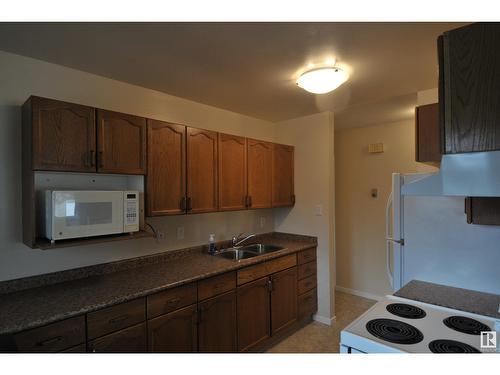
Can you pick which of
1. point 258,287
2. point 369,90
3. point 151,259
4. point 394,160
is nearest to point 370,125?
point 394,160

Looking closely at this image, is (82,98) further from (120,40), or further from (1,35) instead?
(120,40)

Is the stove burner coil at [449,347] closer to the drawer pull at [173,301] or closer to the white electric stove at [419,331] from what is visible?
the white electric stove at [419,331]

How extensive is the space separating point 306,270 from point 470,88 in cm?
A: 248

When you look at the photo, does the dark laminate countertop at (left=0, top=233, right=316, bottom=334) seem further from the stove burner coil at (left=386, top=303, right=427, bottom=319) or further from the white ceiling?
the white ceiling

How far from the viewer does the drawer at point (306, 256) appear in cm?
296

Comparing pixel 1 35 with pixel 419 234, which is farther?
pixel 419 234

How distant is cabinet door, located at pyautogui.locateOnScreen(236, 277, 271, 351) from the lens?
232 centimetres

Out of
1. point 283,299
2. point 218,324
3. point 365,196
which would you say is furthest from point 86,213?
point 365,196

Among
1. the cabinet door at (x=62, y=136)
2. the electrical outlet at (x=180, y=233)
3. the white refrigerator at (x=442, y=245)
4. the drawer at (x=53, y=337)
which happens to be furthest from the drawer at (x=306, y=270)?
the cabinet door at (x=62, y=136)

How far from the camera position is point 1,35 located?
60.9 inches

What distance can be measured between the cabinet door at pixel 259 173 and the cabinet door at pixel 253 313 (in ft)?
2.65

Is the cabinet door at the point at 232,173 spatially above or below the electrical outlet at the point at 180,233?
above

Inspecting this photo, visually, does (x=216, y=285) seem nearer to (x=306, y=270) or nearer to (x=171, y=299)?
(x=171, y=299)

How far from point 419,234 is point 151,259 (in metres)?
2.05
